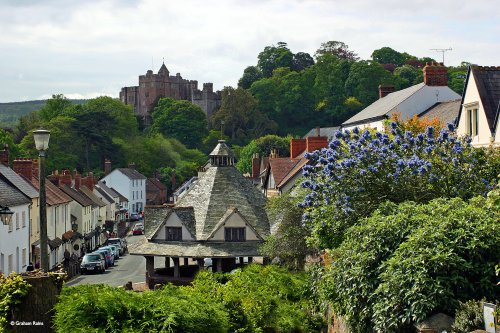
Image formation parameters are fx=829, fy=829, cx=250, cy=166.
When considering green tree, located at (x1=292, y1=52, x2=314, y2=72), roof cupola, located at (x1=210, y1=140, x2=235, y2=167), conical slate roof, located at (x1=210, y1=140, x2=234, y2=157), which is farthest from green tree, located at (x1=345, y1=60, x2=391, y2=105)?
roof cupola, located at (x1=210, y1=140, x2=235, y2=167)

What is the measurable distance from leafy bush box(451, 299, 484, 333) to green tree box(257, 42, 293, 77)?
572ft

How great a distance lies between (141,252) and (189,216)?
152 inches

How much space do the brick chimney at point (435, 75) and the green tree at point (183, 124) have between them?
115 meters

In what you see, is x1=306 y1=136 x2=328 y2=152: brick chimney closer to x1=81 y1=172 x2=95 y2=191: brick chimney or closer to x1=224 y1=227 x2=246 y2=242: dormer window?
x1=224 y1=227 x2=246 y2=242: dormer window

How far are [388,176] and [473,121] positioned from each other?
9759 mm

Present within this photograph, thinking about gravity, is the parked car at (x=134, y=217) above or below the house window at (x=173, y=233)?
below

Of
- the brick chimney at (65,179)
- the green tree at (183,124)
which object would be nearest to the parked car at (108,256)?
the brick chimney at (65,179)

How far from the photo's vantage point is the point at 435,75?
49.4 metres

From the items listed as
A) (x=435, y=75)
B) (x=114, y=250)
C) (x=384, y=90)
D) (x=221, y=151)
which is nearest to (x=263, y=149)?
(x=114, y=250)

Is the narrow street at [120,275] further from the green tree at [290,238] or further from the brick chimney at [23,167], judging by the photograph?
the green tree at [290,238]

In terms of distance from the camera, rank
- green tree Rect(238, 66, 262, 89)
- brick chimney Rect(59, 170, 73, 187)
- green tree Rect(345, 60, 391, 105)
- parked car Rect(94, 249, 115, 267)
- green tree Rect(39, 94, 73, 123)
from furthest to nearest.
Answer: green tree Rect(238, 66, 262, 89) < green tree Rect(39, 94, 73, 123) < green tree Rect(345, 60, 391, 105) < brick chimney Rect(59, 170, 73, 187) < parked car Rect(94, 249, 115, 267)

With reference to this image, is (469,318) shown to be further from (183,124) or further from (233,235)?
(183,124)

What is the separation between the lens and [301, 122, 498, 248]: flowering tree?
74.7 ft

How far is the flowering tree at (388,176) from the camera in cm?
2278
